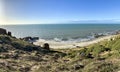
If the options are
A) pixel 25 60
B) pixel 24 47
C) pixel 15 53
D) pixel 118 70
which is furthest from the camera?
Result: pixel 24 47

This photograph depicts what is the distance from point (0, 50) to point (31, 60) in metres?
4.39

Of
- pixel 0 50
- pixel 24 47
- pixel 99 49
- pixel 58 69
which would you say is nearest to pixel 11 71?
pixel 58 69

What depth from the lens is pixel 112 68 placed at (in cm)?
1279

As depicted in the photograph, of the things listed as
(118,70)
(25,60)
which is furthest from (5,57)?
(118,70)

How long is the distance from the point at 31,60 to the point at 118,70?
920cm

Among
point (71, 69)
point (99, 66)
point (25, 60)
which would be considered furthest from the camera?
point (25, 60)

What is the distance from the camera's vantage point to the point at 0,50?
2239cm

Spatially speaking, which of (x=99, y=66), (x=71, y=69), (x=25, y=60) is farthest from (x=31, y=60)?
(x=99, y=66)

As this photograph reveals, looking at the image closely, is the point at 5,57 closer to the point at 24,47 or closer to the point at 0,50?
the point at 0,50

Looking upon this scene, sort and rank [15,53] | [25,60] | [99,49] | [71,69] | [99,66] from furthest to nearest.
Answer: [99,49] < [15,53] < [25,60] < [71,69] < [99,66]

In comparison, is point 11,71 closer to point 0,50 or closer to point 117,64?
point 117,64

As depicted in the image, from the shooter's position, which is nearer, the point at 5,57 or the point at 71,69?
the point at 71,69

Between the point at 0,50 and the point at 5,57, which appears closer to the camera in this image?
the point at 5,57

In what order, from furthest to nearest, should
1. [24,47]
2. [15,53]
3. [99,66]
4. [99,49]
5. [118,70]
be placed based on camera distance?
[99,49] → [24,47] → [15,53] → [99,66] → [118,70]
